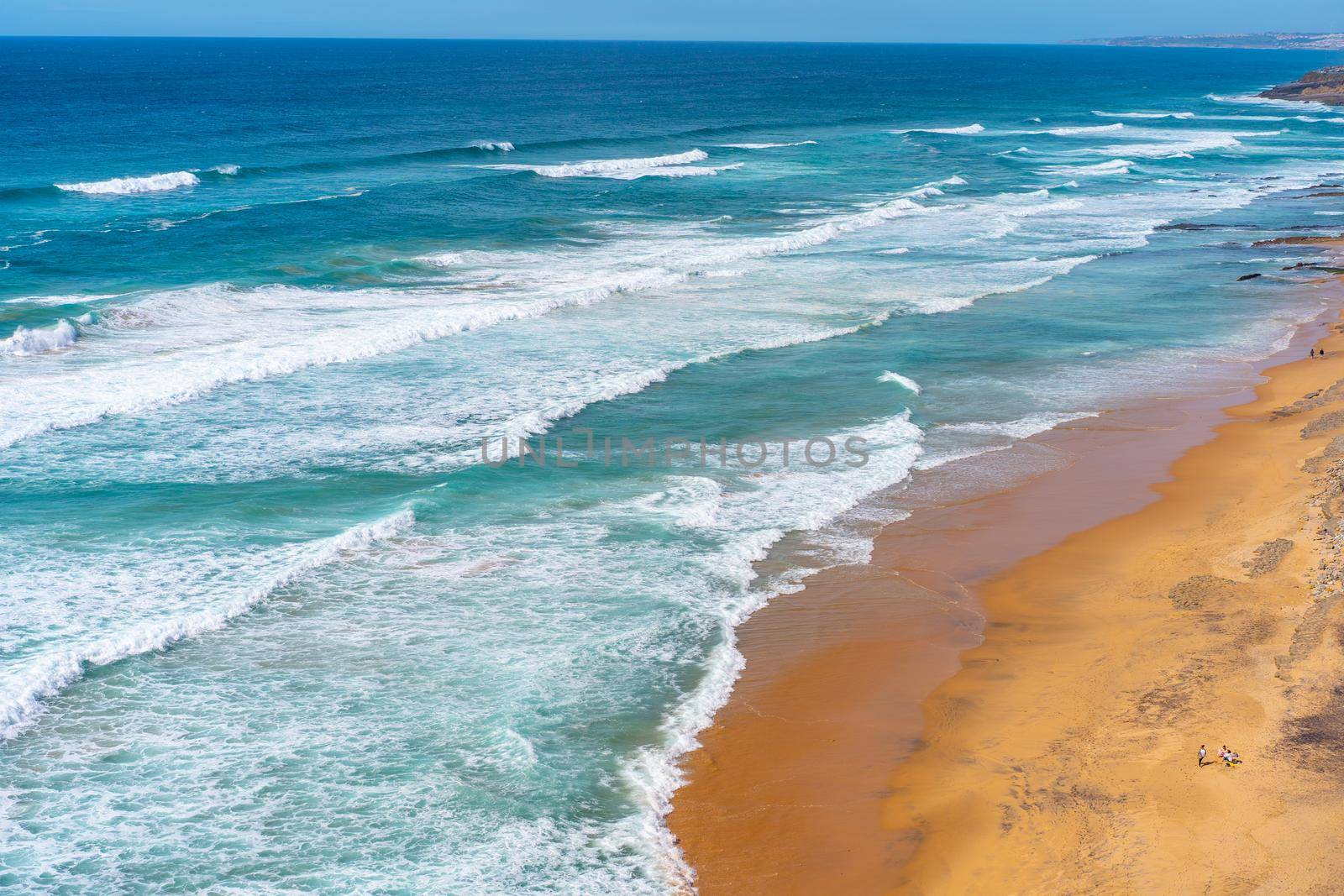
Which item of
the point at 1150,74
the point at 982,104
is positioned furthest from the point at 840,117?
the point at 1150,74

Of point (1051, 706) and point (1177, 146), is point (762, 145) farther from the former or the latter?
point (1051, 706)

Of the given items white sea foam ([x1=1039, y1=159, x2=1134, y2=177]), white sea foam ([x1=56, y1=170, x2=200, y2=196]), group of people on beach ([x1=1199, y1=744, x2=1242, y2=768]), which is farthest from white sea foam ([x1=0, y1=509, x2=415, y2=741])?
white sea foam ([x1=1039, y1=159, x2=1134, y2=177])

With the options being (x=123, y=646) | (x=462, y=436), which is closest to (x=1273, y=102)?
(x=462, y=436)

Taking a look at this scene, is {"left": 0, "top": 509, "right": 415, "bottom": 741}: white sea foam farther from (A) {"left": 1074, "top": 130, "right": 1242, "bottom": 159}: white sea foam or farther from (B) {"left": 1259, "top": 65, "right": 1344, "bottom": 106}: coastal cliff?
(B) {"left": 1259, "top": 65, "right": 1344, "bottom": 106}: coastal cliff

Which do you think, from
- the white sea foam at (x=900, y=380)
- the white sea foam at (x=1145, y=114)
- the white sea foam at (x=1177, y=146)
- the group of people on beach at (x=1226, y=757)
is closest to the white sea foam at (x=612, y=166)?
the white sea foam at (x=1177, y=146)

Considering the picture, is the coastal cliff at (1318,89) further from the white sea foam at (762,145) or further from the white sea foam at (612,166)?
the white sea foam at (612,166)
